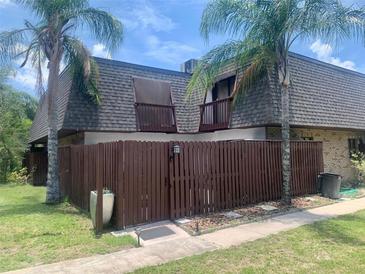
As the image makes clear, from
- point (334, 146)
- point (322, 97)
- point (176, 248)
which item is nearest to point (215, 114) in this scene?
point (322, 97)

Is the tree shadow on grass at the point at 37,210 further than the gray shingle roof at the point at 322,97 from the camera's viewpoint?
No

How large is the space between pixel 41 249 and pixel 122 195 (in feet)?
6.71

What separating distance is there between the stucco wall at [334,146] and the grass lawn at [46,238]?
952 centimetres

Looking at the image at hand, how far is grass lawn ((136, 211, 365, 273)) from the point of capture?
4.93 m

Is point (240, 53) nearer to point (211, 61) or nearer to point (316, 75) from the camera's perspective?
point (211, 61)

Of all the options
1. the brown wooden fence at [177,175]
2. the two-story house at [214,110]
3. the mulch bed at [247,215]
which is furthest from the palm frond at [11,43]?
the mulch bed at [247,215]

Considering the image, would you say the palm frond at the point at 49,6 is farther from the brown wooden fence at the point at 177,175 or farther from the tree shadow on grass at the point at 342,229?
the tree shadow on grass at the point at 342,229

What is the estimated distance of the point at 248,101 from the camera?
13047mm

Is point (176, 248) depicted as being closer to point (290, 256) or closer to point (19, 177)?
point (290, 256)

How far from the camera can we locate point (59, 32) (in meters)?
11.1

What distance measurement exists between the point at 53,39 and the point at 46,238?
287 inches

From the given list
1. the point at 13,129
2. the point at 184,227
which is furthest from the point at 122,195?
the point at 13,129

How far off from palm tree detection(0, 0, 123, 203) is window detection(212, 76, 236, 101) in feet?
18.4

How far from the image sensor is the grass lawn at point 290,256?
194 inches
